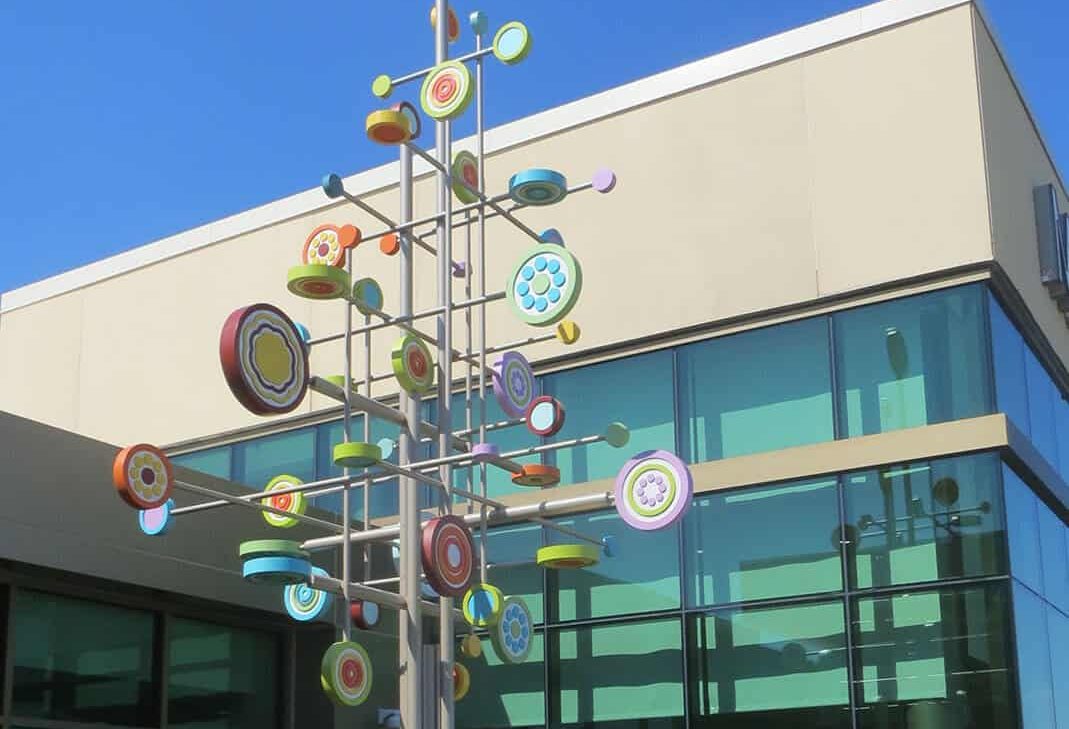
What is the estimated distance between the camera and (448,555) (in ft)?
28.0

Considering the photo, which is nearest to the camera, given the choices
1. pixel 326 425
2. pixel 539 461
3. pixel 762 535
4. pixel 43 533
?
pixel 43 533

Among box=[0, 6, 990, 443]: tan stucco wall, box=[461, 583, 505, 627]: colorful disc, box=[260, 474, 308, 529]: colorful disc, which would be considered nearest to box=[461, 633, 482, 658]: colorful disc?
box=[461, 583, 505, 627]: colorful disc

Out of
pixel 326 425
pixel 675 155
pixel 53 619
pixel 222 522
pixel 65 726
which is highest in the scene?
pixel 675 155

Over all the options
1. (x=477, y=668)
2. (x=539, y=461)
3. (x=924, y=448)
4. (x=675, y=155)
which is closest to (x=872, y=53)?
(x=675, y=155)

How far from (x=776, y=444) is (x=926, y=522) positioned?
Answer: 154 centimetres

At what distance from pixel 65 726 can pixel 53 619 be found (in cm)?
79

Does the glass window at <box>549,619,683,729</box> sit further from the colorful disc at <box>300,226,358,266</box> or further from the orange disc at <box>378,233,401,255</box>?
the colorful disc at <box>300,226,358,266</box>

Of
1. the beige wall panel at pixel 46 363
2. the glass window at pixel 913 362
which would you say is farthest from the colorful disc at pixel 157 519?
the beige wall panel at pixel 46 363

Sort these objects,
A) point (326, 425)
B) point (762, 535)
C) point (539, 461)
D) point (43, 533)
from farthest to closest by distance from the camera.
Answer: point (326, 425) < point (539, 461) < point (762, 535) < point (43, 533)

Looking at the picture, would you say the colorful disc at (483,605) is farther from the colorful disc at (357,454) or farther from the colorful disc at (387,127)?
the colorful disc at (387,127)

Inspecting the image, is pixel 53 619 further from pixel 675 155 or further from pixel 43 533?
pixel 675 155

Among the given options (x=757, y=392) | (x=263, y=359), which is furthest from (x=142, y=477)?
(x=757, y=392)

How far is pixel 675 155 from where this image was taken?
14.2 m

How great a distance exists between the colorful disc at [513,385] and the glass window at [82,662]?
156 inches
